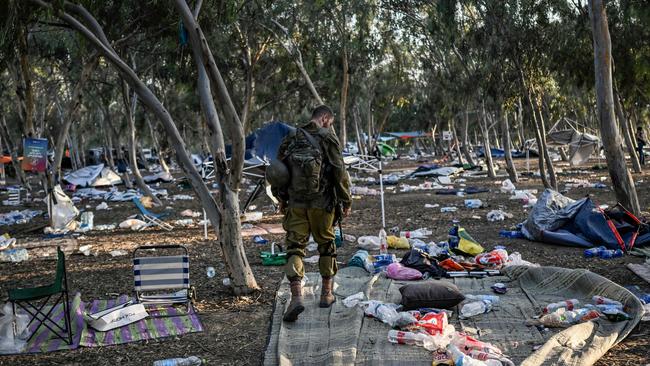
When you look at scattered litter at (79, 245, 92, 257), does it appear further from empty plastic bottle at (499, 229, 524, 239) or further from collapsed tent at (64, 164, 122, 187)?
collapsed tent at (64, 164, 122, 187)

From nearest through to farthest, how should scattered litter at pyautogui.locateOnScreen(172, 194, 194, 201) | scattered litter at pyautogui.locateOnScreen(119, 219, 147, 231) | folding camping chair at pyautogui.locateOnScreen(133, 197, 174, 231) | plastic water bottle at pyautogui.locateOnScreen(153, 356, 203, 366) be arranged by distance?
plastic water bottle at pyautogui.locateOnScreen(153, 356, 203, 366)
folding camping chair at pyautogui.locateOnScreen(133, 197, 174, 231)
scattered litter at pyautogui.locateOnScreen(119, 219, 147, 231)
scattered litter at pyautogui.locateOnScreen(172, 194, 194, 201)

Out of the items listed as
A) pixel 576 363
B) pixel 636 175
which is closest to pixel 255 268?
pixel 576 363

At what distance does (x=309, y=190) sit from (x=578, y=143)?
69.6 ft

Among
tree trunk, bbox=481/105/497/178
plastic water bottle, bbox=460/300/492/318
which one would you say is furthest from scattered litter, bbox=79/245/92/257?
tree trunk, bbox=481/105/497/178

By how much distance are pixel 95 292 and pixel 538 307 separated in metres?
4.52

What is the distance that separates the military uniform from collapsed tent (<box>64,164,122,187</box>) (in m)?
22.1

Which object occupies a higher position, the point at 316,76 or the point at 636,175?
the point at 316,76

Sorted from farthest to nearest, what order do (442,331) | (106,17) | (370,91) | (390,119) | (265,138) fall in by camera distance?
(390,119) → (370,91) → (265,138) → (106,17) → (442,331)

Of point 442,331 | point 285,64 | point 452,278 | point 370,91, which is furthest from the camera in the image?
point 370,91

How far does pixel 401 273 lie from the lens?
6.84 m

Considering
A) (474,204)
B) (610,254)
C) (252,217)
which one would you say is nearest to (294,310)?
(610,254)

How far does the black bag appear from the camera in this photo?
22.9 feet

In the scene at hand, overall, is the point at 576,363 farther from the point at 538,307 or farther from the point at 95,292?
the point at 95,292

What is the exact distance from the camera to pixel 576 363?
4117 mm
